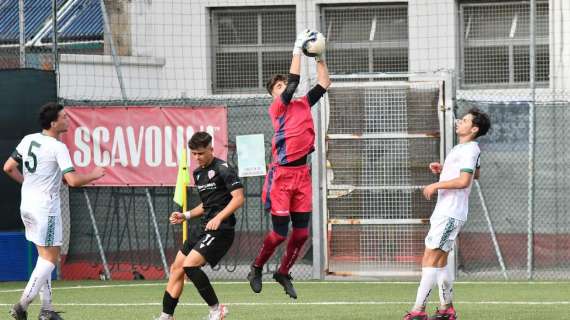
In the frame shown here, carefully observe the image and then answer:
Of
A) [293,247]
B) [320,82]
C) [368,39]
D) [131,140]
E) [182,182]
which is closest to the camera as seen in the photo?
[320,82]

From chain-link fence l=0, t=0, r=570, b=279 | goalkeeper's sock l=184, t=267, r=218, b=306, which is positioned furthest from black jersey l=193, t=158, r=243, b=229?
chain-link fence l=0, t=0, r=570, b=279

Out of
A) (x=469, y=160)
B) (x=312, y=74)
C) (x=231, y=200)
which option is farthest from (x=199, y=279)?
(x=312, y=74)

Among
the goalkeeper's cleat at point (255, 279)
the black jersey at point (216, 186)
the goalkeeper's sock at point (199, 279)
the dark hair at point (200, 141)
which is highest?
the dark hair at point (200, 141)

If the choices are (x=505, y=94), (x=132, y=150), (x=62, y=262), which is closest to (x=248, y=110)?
(x=132, y=150)

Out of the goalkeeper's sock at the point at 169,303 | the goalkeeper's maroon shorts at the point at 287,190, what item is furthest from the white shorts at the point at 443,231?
the goalkeeper's sock at the point at 169,303

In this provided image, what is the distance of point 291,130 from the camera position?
12.9 m

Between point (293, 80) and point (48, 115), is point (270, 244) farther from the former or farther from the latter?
point (48, 115)

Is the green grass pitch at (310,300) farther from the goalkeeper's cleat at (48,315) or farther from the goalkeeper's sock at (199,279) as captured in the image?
the goalkeeper's sock at (199,279)

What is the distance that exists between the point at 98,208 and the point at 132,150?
1.06 meters

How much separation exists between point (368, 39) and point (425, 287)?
12.4 metres

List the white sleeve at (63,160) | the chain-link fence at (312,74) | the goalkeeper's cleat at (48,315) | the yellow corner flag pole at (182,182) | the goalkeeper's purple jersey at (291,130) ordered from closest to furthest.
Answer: the white sleeve at (63,160) < the goalkeeper's cleat at (48,315) < the goalkeeper's purple jersey at (291,130) < the yellow corner flag pole at (182,182) < the chain-link fence at (312,74)

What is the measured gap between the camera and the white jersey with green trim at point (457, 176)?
11930 mm

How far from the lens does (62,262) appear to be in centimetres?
1944

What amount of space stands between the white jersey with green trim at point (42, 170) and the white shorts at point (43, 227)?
0.15 ft
